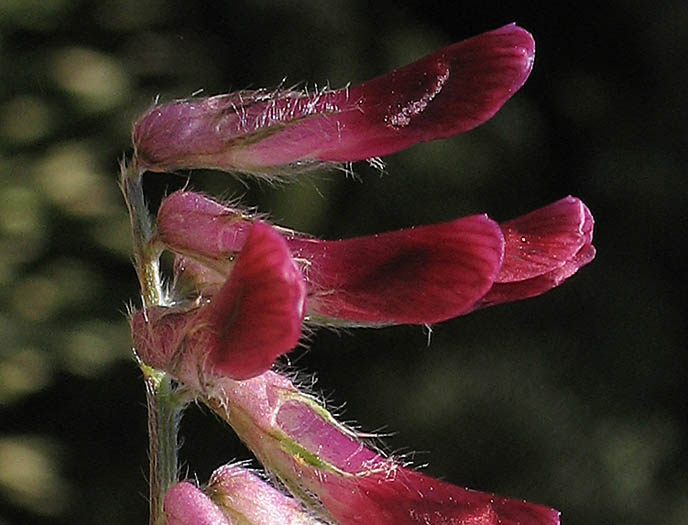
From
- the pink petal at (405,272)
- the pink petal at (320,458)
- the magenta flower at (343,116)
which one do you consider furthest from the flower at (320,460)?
the magenta flower at (343,116)

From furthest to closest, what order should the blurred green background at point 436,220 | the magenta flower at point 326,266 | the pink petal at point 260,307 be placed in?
the blurred green background at point 436,220 < the magenta flower at point 326,266 < the pink petal at point 260,307

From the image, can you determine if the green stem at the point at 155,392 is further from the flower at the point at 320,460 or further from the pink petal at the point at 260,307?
the pink petal at the point at 260,307

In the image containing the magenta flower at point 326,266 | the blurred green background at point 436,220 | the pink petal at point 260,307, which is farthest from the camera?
the blurred green background at point 436,220

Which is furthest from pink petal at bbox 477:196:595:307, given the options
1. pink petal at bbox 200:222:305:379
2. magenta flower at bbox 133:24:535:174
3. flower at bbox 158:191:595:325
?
pink petal at bbox 200:222:305:379

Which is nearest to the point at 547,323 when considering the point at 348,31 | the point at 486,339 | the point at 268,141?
the point at 486,339

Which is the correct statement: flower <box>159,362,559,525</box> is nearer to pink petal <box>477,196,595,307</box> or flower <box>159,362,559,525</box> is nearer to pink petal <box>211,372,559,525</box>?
pink petal <box>211,372,559,525</box>

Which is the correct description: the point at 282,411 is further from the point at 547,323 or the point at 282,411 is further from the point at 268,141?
the point at 547,323
